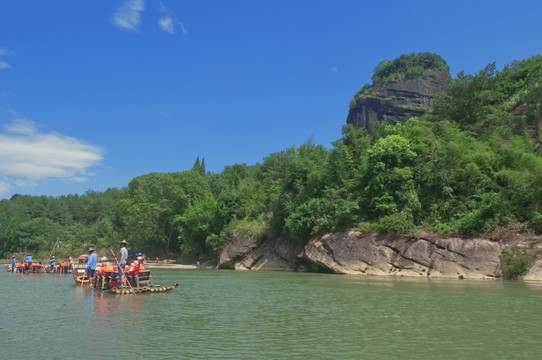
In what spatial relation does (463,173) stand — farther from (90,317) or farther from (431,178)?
(90,317)

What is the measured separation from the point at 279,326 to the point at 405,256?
23.6 meters

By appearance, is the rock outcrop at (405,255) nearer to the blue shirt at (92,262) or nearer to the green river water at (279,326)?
the green river water at (279,326)

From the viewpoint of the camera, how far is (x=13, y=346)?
32.8 ft

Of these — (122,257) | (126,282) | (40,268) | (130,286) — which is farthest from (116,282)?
(40,268)

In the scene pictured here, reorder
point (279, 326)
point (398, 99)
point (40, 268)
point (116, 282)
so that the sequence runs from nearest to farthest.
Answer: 1. point (279, 326)
2. point (116, 282)
3. point (40, 268)
4. point (398, 99)

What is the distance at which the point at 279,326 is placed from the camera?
40.5 ft

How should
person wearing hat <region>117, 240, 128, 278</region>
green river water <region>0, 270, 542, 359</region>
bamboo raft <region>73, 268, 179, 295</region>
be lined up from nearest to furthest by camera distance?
green river water <region>0, 270, 542, 359</region> < bamboo raft <region>73, 268, 179, 295</region> < person wearing hat <region>117, 240, 128, 278</region>

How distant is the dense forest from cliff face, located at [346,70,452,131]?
6732cm

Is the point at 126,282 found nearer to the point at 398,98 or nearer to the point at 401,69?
the point at 398,98

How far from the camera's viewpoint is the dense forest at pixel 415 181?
3350 centimetres

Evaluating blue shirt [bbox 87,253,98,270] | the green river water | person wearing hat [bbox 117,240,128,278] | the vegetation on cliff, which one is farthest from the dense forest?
the vegetation on cliff

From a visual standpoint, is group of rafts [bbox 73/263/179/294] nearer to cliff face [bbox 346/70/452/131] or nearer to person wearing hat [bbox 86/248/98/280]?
person wearing hat [bbox 86/248/98/280]

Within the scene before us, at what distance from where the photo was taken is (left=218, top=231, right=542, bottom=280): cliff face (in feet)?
95.3

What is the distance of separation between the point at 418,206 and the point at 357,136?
50.2ft
